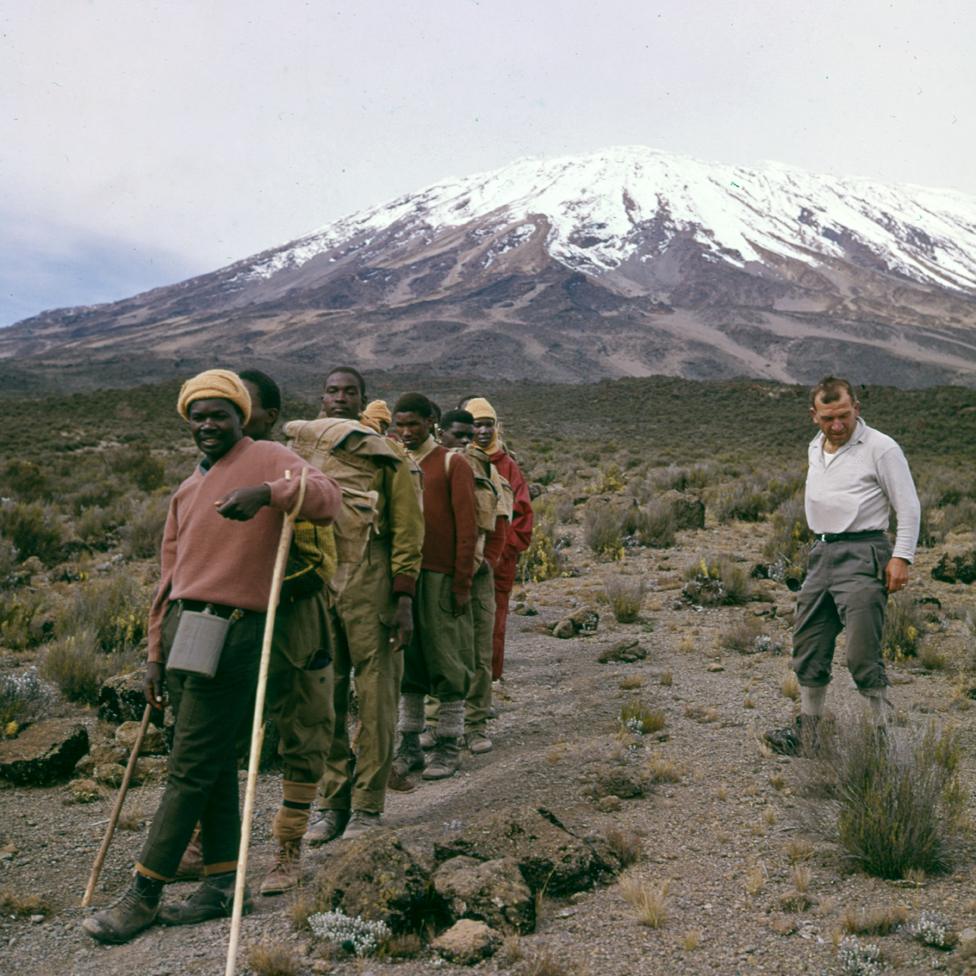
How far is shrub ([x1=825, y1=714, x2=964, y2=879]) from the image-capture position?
3.19 m

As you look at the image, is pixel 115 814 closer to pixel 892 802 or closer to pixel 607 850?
pixel 607 850

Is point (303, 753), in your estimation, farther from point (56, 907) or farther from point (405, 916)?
point (56, 907)

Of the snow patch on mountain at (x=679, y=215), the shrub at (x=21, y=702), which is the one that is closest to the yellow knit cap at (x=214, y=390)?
the shrub at (x=21, y=702)

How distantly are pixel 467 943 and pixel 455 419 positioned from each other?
3012mm

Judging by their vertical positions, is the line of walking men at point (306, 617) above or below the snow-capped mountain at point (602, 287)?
below

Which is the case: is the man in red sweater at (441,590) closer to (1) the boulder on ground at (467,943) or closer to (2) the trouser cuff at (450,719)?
(2) the trouser cuff at (450,719)

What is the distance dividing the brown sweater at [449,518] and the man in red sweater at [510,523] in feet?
3.02

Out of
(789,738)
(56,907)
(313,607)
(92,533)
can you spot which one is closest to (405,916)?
(313,607)

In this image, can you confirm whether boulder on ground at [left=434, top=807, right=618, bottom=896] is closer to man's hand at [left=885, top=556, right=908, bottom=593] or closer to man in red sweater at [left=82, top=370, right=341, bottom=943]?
man in red sweater at [left=82, top=370, right=341, bottom=943]

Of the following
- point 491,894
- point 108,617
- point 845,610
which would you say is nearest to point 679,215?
point 108,617

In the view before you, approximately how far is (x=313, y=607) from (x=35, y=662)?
13.9 ft

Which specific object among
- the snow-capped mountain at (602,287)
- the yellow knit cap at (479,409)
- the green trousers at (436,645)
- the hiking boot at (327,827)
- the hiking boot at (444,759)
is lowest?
the hiking boot at (444,759)

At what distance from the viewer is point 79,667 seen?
572 cm

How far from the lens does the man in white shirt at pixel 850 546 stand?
3980mm
